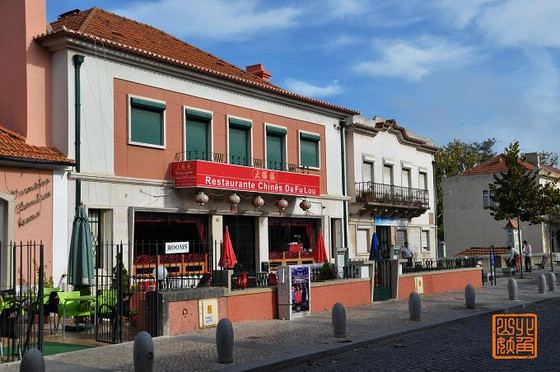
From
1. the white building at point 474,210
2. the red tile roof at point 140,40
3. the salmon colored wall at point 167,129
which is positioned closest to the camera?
the red tile roof at point 140,40

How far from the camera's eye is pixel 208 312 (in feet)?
46.1

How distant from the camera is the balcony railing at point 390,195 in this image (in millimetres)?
27750

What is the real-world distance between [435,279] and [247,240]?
6.96m

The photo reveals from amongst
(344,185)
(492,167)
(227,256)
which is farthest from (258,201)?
(492,167)

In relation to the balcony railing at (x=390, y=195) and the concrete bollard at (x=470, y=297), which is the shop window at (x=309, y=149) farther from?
the concrete bollard at (x=470, y=297)

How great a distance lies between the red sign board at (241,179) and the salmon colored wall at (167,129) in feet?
2.04

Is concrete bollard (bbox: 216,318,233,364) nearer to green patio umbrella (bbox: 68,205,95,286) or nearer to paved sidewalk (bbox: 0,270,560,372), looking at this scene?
paved sidewalk (bbox: 0,270,560,372)

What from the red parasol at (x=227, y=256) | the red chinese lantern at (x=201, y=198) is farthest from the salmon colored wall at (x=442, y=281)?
the red chinese lantern at (x=201, y=198)

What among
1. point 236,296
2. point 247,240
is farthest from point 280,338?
point 247,240

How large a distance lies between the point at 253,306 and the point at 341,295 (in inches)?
→ 149

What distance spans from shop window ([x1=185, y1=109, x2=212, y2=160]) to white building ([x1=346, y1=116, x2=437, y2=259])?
28.1 feet

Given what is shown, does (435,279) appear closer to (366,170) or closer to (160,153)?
(366,170)

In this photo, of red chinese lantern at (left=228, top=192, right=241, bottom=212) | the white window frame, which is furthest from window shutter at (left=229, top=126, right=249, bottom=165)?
the white window frame

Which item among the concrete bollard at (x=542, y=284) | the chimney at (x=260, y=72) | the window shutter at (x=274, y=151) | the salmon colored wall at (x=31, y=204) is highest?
the chimney at (x=260, y=72)
